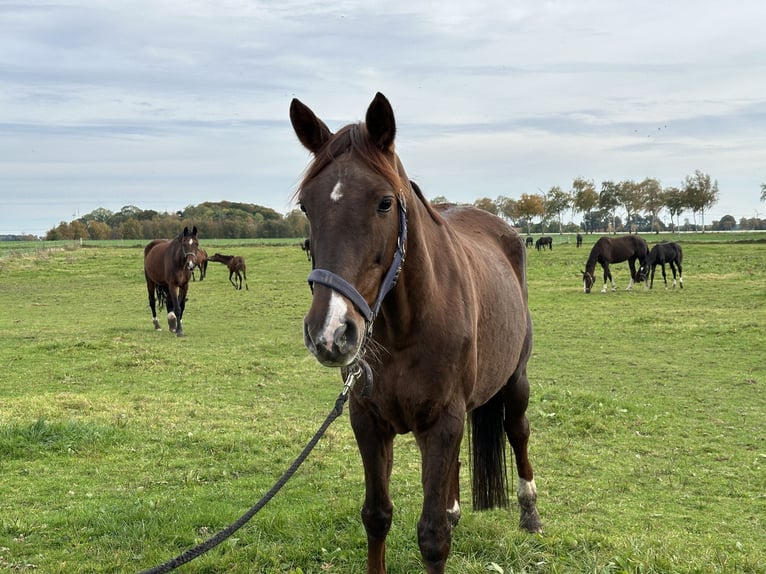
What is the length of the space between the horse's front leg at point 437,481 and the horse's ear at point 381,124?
1302 mm

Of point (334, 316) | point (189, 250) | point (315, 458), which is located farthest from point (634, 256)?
point (334, 316)

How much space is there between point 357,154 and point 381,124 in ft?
0.58

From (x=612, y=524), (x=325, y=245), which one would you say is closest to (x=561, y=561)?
(x=612, y=524)

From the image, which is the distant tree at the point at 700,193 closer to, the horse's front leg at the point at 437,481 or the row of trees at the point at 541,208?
the row of trees at the point at 541,208

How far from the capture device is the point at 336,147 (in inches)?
103

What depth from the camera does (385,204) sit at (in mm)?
2506

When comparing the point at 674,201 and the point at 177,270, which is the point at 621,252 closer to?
the point at 177,270

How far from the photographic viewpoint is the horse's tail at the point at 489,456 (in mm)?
4598

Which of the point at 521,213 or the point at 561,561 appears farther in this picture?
the point at 521,213

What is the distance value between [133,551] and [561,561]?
2640mm

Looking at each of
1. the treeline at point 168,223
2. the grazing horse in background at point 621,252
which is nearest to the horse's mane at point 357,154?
the grazing horse in background at point 621,252

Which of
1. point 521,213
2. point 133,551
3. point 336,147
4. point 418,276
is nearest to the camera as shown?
point 336,147

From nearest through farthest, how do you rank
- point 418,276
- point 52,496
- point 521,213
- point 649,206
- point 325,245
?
point 325,245 < point 418,276 < point 52,496 < point 649,206 < point 521,213

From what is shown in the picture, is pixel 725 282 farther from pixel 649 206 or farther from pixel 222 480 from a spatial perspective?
pixel 649 206
